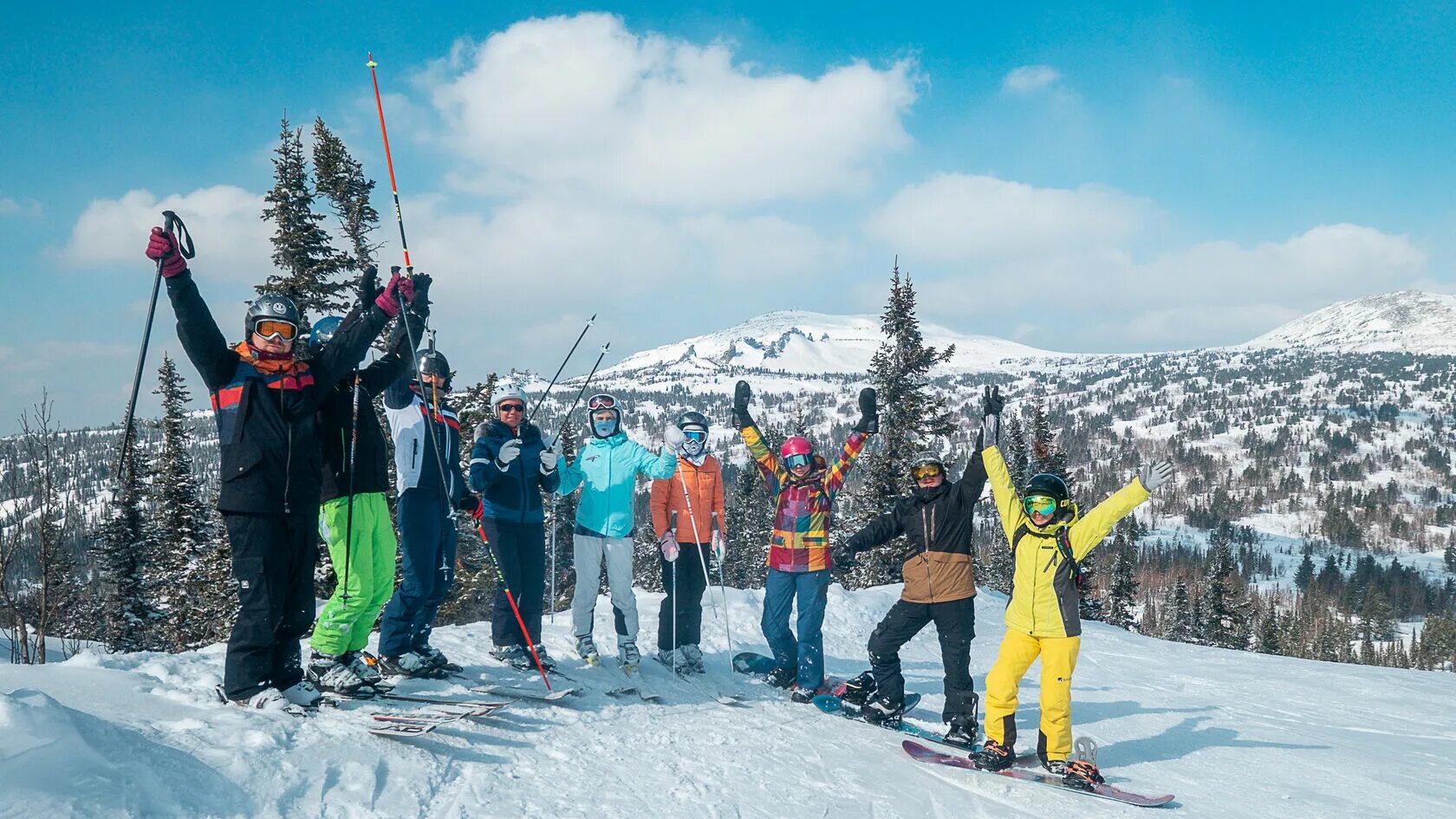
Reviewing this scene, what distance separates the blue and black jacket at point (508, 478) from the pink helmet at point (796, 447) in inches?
87.5

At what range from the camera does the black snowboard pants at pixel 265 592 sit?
14.2 ft

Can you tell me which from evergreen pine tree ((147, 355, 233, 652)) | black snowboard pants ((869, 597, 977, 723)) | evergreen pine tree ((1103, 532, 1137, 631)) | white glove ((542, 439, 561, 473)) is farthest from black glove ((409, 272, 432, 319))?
evergreen pine tree ((1103, 532, 1137, 631))

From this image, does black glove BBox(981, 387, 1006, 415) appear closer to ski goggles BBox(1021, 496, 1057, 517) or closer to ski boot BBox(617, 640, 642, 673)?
ski goggles BBox(1021, 496, 1057, 517)

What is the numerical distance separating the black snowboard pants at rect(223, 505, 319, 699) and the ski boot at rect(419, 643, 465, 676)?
1.48m

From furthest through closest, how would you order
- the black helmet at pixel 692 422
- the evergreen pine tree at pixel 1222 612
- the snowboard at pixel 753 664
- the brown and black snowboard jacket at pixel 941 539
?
the evergreen pine tree at pixel 1222 612
the snowboard at pixel 753 664
the black helmet at pixel 692 422
the brown and black snowboard jacket at pixel 941 539

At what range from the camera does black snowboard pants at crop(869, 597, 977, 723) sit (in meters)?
6.50

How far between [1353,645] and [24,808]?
504ft

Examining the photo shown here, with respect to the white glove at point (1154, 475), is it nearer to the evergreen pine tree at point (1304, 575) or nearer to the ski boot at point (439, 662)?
the ski boot at point (439, 662)

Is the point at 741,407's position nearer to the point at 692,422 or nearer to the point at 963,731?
the point at 692,422

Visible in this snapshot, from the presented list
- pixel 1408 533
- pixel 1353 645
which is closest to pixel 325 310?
pixel 1353 645

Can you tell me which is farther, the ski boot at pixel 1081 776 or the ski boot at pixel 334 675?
the ski boot at pixel 1081 776

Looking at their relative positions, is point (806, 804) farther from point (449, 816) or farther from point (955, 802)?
point (449, 816)

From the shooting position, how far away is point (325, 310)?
17.7 m

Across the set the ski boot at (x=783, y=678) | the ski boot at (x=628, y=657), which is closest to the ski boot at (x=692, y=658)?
the ski boot at (x=628, y=657)
